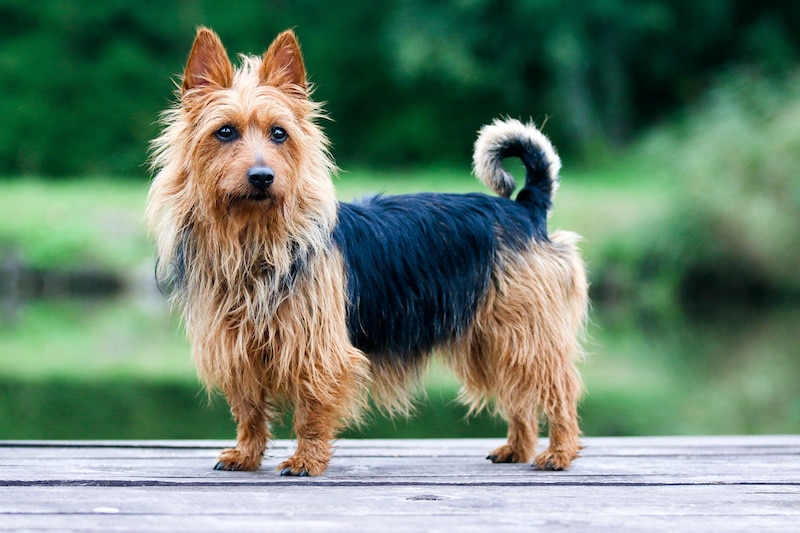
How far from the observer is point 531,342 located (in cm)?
410

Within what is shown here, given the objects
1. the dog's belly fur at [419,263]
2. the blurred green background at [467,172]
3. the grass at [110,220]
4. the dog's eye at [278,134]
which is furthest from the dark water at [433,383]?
the grass at [110,220]

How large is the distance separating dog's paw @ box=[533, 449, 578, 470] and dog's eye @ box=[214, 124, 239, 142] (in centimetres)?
169

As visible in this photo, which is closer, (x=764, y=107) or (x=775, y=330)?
Answer: (x=775, y=330)

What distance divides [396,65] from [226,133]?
19.9 metres

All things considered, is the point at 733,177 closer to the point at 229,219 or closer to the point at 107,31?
the point at 229,219

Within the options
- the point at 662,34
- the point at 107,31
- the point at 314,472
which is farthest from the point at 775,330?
the point at 107,31

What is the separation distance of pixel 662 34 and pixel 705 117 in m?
8.67

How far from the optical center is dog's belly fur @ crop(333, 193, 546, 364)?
3938mm

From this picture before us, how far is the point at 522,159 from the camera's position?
4391mm

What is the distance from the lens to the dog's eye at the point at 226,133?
3.58 meters

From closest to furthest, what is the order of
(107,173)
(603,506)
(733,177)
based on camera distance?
1. (603,506)
2. (733,177)
3. (107,173)

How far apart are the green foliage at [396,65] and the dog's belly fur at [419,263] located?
718 inches

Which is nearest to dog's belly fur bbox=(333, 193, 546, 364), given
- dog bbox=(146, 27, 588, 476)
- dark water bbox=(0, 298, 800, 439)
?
dog bbox=(146, 27, 588, 476)

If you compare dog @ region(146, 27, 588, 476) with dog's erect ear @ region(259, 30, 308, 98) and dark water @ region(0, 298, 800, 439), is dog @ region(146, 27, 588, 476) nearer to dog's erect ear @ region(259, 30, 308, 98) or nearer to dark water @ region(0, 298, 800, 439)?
dog's erect ear @ region(259, 30, 308, 98)
